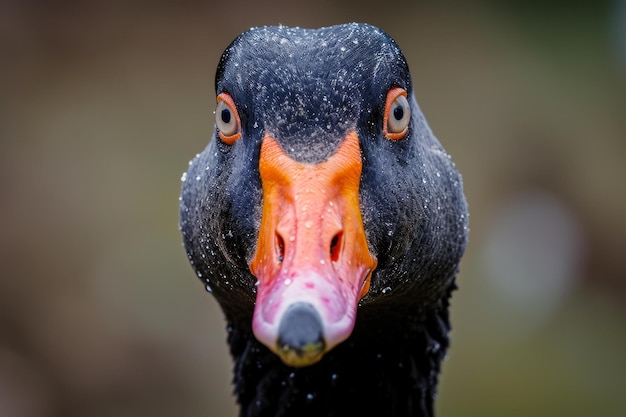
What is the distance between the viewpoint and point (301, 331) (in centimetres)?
247

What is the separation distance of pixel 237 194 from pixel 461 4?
11726 mm

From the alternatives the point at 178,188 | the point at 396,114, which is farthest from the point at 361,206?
the point at 178,188

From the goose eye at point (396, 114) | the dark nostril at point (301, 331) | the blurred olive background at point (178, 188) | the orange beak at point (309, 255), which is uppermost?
the blurred olive background at point (178, 188)

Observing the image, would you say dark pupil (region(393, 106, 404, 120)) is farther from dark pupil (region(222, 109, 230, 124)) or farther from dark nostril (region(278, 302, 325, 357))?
dark nostril (region(278, 302, 325, 357))

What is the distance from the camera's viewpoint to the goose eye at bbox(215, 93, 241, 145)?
3432mm

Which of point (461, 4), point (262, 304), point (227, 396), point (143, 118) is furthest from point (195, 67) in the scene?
point (262, 304)

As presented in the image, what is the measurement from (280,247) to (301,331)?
1.43 ft

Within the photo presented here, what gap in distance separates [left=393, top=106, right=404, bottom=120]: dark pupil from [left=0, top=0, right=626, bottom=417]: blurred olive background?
21.8 feet

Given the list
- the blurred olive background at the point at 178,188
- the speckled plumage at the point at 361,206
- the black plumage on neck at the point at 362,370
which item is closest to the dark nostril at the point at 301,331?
the speckled plumage at the point at 361,206

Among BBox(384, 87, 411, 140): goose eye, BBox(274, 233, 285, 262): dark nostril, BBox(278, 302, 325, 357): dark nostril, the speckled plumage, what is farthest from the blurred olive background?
BBox(278, 302, 325, 357): dark nostril

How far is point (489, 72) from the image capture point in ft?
44.0

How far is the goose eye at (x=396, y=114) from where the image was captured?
3396 mm

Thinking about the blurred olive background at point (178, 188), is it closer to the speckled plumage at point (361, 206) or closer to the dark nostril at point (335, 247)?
the speckled plumage at point (361, 206)

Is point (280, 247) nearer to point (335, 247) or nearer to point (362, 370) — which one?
point (335, 247)
